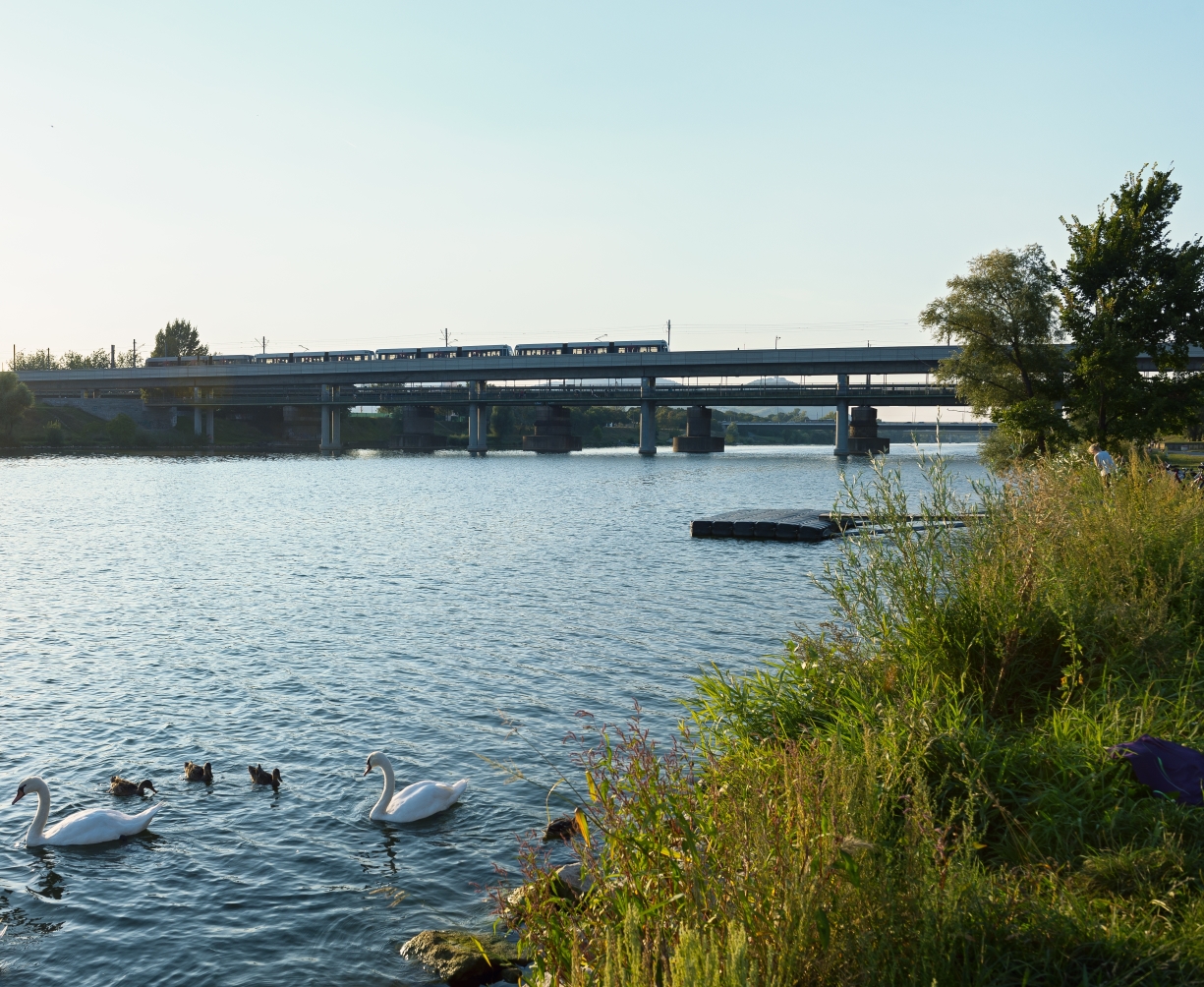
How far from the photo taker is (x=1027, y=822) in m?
6.57

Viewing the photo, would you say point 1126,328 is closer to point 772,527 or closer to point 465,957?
point 772,527

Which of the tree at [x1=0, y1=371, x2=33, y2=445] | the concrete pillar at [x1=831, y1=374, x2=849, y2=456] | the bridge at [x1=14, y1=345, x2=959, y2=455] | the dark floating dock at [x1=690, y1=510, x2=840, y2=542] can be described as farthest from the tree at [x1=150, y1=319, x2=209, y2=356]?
the dark floating dock at [x1=690, y1=510, x2=840, y2=542]

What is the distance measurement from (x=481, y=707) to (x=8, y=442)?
402ft

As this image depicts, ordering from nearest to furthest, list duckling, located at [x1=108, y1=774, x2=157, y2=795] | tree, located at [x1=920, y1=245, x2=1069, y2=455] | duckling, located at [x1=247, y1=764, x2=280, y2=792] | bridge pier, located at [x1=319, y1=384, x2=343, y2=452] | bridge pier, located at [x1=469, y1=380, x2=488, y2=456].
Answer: duckling, located at [x1=108, y1=774, x2=157, y2=795]
duckling, located at [x1=247, y1=764, x2=280, y2=792]
tree, located at [x1=920, y1=245, x2=1069, y2=455]
bridge pier, located at [x1=469, y1=380, x2=488, y2=456]
bridge pier, located at [x1=319, y1=384, x2=343, y2=452]

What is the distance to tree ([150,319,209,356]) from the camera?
180250mm

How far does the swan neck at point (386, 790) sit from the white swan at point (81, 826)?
8.56 ft

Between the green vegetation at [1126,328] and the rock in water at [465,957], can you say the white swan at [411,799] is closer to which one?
the rock in water at [465,957]

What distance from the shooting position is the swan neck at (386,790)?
37.2 ft

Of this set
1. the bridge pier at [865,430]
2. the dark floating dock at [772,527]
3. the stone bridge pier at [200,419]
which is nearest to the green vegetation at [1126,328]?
the dark floating dock at [772,527]

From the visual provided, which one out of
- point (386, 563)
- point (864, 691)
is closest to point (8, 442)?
point (386, 563)

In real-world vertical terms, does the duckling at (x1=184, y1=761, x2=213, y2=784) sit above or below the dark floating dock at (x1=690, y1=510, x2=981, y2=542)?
below

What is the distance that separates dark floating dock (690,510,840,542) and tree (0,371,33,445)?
9868 cm

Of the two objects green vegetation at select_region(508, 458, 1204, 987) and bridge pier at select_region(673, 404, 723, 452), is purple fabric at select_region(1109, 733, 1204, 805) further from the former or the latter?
bridge pier at select_region(673, 404, 723, 452)

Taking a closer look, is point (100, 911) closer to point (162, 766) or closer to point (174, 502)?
point (162, 766)
